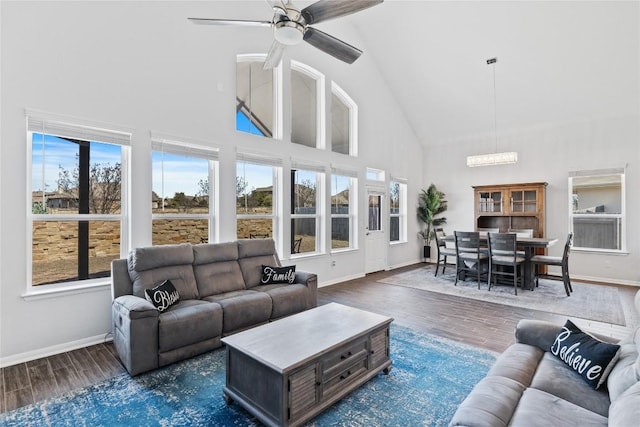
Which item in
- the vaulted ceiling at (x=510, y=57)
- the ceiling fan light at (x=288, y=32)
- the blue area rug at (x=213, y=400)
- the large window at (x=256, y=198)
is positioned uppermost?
the vaulted ceiling at (x=510, y=57)

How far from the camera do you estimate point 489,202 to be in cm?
787

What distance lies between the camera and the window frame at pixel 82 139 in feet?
10.5

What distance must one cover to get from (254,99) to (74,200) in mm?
2912

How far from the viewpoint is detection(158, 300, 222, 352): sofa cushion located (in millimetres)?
2898

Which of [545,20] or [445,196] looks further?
[445,196]

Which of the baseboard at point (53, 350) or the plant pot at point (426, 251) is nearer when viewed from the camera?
the baseboard at point (53, 350)

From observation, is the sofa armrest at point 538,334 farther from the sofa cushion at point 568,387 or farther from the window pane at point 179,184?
the window pane at point 179,184

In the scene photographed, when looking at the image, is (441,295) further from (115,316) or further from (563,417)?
(115,316)

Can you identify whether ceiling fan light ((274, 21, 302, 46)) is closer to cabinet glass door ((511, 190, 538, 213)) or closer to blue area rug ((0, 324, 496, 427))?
blue area rug ((0, 324, 496, 427))

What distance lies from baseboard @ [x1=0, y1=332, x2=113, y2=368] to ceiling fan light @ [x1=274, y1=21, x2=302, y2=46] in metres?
3.58

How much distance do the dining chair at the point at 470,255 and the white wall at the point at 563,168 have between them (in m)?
2.18

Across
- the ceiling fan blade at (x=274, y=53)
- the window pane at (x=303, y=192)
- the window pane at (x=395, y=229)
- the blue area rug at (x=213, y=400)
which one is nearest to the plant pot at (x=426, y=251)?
the window pane at (x=395, y=229)

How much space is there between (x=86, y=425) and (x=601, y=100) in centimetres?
879

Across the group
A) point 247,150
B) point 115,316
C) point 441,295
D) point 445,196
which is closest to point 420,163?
point 445,196
